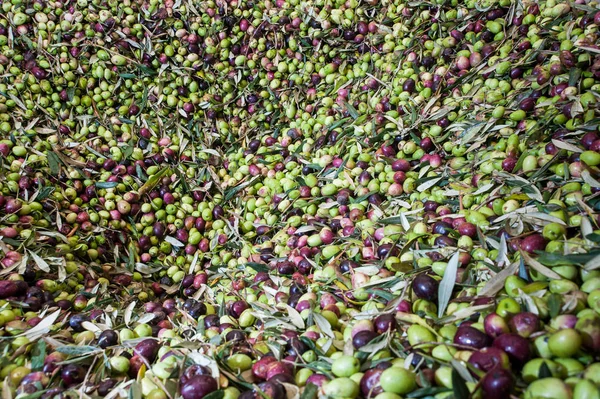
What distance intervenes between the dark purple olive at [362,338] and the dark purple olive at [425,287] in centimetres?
31

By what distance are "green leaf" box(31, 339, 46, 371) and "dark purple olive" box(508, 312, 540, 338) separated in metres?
2.13

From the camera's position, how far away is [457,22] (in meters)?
3.69

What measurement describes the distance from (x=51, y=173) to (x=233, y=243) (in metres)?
1.66

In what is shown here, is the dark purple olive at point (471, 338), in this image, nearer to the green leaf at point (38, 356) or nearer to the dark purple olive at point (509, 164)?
the dark purple olive at point (509, 164)

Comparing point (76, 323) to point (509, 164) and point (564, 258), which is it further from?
point (509, 164)

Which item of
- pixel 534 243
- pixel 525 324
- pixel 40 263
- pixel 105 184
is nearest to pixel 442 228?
pixel 534 243

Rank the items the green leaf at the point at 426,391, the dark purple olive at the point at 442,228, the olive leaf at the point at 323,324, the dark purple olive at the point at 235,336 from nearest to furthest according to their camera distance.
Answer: the green leaf at the point at 426,391 → the olive leaf at the point at 323,324 → the dark purple olive at the point at 235,336 → the dark purple olive at the point at 442,228

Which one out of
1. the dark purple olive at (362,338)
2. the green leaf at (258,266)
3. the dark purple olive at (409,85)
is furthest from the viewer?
the dark purple olive at (409,85)

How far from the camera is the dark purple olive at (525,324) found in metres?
1.54

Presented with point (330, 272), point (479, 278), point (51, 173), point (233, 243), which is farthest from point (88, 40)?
point (479, 278)

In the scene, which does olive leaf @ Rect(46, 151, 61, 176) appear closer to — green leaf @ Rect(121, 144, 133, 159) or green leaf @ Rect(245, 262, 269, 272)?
green leaf @ Rect(121, 144, 133, 159)

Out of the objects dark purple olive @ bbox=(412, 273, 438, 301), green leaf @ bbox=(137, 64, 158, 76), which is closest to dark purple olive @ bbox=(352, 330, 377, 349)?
dark purple olive @ bbox=(412, 273, 438, 301)

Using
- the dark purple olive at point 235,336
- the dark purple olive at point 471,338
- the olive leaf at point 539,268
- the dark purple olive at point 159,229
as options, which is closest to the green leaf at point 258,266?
the dark purple olive at point 235,336

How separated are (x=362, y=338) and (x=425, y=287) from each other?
0.41 m
